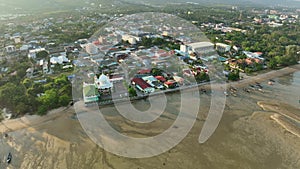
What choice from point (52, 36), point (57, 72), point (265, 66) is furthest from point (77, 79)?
point (52, 36)

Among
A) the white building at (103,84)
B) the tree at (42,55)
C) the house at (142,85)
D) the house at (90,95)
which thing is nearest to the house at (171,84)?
the house at (142,85)

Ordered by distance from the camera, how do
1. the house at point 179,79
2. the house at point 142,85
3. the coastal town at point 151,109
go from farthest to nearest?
the house at point 179,79
the house at point 142,85
the coastal town at point 151,109

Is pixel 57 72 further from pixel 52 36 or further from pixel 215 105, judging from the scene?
pixel 52 36

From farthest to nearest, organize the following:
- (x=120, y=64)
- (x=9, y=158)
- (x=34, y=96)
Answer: (x=120, y=64), (x=34, y=96), (x=9, y=158)

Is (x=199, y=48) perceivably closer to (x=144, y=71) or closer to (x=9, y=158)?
(x=144, y=71)

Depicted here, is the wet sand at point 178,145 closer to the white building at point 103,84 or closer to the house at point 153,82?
the white building at point 103,84

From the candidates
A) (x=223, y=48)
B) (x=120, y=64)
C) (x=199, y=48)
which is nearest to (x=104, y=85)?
(x=120, y=64)
